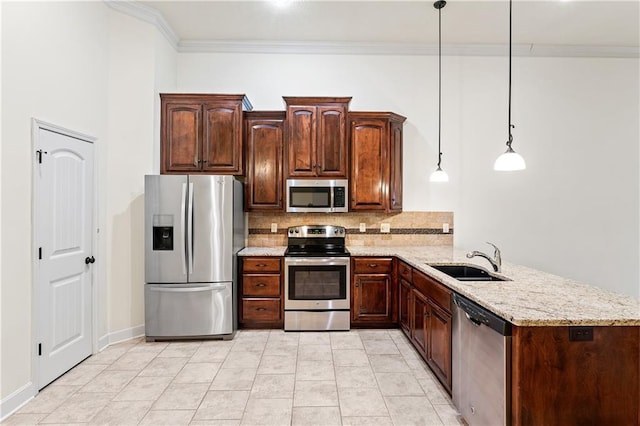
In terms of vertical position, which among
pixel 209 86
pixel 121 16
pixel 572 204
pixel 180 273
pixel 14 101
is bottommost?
pixel 180 273

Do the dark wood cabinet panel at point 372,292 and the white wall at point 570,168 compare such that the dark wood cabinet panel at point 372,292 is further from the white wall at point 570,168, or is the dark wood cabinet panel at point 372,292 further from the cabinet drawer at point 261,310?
the white wall at point 570,168

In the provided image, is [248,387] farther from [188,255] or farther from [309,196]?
[309,196]

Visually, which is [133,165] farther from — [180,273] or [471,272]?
[471,272]

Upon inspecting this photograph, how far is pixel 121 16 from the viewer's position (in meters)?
3.58

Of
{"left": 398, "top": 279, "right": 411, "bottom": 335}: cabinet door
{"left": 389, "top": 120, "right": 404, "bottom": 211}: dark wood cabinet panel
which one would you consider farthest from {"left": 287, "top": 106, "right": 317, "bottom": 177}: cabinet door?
{"left": 398, "top": 279, "right": 411, "bottom": 335}: cabinet door

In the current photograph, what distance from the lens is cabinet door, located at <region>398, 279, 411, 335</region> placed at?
3.41 meters

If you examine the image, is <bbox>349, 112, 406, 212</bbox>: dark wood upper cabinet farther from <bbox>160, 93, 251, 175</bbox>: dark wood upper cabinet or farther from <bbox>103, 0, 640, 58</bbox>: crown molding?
<bbox>160, 93, 251, 175</bbox>: dark wood upper cabinet

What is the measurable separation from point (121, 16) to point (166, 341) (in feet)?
11.7

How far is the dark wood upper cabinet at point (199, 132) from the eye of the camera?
3812mm

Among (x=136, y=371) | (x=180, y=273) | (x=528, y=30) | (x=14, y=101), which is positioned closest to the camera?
(x=14, y=101)

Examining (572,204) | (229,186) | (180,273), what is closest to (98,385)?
(180,273)

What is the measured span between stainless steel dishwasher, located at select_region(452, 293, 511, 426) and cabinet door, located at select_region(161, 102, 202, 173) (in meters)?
3.15

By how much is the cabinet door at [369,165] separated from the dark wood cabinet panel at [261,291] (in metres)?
1.25

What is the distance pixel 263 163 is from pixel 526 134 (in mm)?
3507
